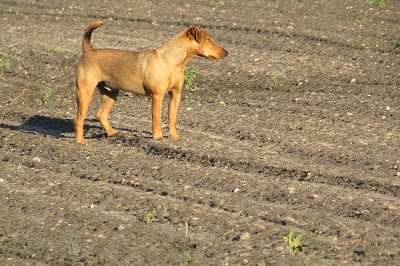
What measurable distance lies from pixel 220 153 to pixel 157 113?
83 centimetres

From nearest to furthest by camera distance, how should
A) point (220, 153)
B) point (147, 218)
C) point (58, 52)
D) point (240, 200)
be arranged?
point (147, 218) < point (240, 200) < point (220, 153) < point (58, 52)

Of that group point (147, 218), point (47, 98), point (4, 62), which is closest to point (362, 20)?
point (4, 62)

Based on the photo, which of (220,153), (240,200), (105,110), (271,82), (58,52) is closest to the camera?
(240,200)

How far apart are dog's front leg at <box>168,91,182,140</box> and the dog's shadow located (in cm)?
71

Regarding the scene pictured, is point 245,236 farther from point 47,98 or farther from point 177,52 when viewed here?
point 47,98

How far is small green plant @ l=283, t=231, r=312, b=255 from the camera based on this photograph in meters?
6.72

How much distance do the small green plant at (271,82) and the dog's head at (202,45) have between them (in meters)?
2.91

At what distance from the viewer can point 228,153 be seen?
364 inches

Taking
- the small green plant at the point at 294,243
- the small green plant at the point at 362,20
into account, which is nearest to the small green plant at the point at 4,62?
the small green plant at the point at 362,20

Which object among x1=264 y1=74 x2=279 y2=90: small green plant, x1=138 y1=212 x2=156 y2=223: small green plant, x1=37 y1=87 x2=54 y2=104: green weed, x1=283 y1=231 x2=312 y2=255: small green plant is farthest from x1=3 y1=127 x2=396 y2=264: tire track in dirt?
x1=264 y1=74 x2=279 y2=90: small green plant

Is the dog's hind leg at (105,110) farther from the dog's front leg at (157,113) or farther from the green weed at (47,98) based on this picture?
the green weed at (47,98)

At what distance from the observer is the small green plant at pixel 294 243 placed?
6723 mm

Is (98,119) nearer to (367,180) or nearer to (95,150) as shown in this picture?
(95,150)

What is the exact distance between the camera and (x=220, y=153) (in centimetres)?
924
